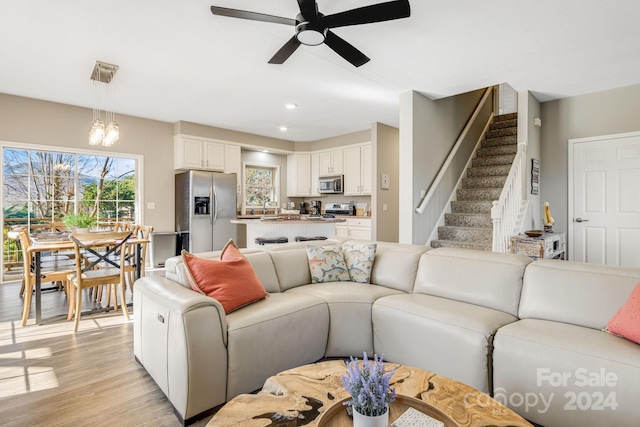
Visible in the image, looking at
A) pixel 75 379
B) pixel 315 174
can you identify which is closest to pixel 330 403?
pixel 75 379

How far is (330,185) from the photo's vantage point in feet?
Result: 23.1

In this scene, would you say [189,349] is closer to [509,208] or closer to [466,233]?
[509,208]

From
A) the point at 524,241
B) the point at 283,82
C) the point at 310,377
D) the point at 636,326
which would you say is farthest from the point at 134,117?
the point at 636,326

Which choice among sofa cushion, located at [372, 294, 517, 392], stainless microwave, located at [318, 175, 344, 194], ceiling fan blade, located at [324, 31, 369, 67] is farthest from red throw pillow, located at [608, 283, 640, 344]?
stainless microwave, located at [318, 175, 344, 194]

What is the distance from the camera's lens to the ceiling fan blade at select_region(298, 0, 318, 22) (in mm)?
2070

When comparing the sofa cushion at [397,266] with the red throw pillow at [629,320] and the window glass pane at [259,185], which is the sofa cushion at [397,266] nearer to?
the red throw pillow at [629,320]

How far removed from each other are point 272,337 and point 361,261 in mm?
1168

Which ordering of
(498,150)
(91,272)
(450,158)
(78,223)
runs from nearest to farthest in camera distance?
(78,223)
(91,272)
(450,158)
(498,150)

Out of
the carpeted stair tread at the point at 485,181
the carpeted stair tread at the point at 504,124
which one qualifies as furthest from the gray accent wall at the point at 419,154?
the carpeted stair tread at the point at 504,124

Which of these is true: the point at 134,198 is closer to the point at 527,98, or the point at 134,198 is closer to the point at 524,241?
the point at 524,241

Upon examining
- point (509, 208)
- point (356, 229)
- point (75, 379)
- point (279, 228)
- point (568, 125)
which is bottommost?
point (75, 379)

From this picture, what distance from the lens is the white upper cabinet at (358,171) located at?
6.56 m

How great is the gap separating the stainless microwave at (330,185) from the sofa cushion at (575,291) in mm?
4888

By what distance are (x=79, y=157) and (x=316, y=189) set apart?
4343 millimetres
